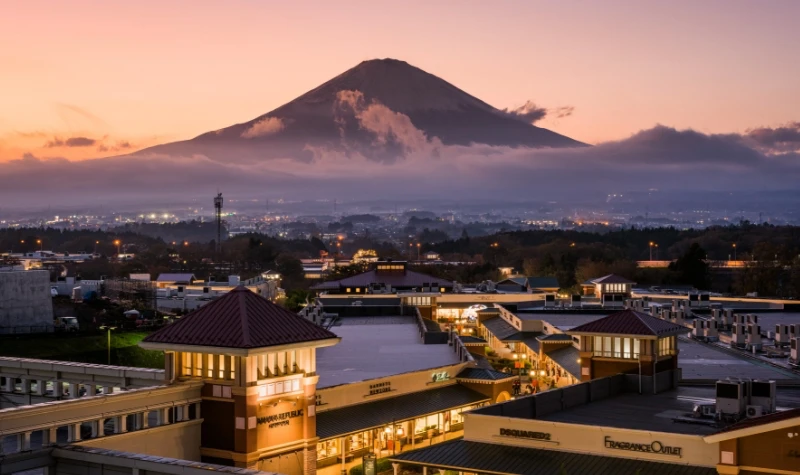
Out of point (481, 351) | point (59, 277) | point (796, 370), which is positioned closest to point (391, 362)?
point (481, 351)

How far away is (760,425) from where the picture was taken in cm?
2908

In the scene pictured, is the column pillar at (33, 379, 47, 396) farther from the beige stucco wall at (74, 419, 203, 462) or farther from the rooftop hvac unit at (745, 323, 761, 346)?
the rooftop hvac unit at (745, 323, 761, 346)

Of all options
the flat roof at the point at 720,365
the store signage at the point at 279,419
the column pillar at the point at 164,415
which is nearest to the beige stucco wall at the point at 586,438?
the store signage at the point at 279,419

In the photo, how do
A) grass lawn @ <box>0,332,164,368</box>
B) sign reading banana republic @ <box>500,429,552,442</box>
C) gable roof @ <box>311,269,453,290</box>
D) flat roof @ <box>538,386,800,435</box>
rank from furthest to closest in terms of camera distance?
gable roof @ <box>311,269,453,290</box> → grass lawn @ <box>0,332,164,368</box> → flat roof @ <box>538,386,800,435</box> → sign reading banana republic @ <box>500,429,552,442</box>

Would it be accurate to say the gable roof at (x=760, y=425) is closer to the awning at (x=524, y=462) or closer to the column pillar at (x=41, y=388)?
the awning at (x=524, y=462)

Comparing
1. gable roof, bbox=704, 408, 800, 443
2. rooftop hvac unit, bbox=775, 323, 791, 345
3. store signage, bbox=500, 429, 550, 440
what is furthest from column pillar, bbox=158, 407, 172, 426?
rooftop hvac unit, bbox=775, 323, 791, 345

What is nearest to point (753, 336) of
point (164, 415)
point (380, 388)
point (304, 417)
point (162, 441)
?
point (380, 388)

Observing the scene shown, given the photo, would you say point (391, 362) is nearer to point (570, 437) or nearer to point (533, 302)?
point (570, 437)

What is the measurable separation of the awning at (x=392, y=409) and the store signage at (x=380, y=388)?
0.45 metres

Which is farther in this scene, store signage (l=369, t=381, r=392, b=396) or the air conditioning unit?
store signage (l=369, t=381, r=392, b=396)

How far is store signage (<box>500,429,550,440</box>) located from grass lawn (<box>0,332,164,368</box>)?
57.8 metres

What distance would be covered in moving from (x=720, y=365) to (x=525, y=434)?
24.8m

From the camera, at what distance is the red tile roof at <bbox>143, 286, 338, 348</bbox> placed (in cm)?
3506

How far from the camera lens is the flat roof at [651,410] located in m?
36.0
